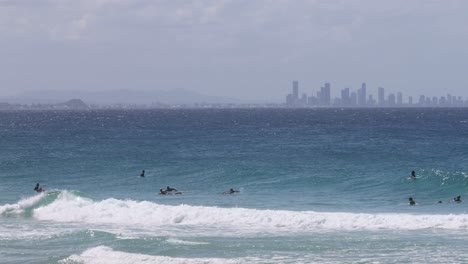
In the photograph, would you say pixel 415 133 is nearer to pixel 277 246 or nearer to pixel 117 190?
pixel 117 190

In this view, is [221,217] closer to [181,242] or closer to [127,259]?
[181,242]

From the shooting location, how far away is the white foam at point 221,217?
3344cm

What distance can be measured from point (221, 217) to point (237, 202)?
6387mm

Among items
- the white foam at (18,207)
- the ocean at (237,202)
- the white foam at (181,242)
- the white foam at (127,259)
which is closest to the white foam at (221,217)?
the ocean at (237,202)

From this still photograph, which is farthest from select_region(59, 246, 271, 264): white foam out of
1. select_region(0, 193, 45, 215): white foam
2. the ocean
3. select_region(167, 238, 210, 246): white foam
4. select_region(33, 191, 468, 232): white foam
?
select_region(0, 193, 45, 215): white foam

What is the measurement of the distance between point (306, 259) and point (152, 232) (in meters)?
8.74

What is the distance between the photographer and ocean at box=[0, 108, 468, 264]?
2830 cm

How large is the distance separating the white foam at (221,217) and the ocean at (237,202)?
0.08 metres

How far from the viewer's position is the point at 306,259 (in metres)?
26.5

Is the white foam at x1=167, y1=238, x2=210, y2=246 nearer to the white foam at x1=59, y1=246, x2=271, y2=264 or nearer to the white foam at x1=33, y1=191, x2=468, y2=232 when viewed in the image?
the white foam at x1=59, y1=246, x2=271, y2=264

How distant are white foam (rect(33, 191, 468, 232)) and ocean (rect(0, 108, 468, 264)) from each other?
0.28 ft

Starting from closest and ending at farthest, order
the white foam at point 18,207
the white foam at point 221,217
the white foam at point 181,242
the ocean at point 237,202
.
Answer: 1. the ocean at point 237,202
2. the white foam at point 181,242
3. the white foam at point 221,217
4. the white foam at point 18,207

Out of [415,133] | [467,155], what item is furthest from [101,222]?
[415,133]

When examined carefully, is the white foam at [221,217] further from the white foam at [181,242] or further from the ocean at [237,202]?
the white foam at [181,242]
